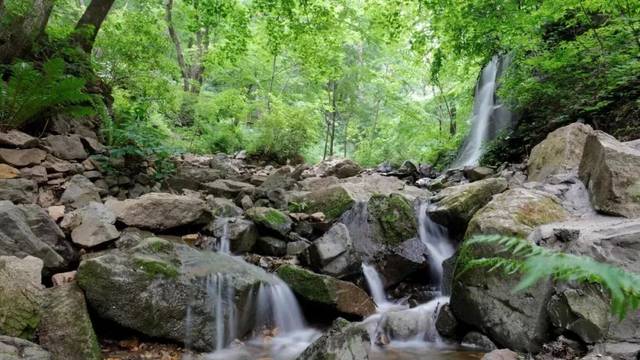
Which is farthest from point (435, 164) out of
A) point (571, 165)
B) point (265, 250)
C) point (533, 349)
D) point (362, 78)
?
point (533, 349)

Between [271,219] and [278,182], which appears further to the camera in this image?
[278,182]

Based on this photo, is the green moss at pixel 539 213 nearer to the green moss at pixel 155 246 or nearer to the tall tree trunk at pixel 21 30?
the green moss at pixel 155 246

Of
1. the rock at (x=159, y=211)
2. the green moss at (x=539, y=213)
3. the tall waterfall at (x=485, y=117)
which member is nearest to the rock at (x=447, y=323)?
the green moss at (x=539, y=213)

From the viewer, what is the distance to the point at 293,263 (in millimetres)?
5766

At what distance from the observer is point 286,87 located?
1884 centimetres

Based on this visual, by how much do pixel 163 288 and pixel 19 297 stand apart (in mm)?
1170

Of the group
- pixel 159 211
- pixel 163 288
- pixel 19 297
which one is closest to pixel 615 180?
pixel 163 288

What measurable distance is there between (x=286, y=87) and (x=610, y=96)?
14.0 metres

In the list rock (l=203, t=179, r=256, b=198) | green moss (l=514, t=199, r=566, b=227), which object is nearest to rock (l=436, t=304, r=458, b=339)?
green moss (l=514, t=199, r=566, b=227)

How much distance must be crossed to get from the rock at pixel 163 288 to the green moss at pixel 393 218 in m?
2.22

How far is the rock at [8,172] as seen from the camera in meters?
5.07

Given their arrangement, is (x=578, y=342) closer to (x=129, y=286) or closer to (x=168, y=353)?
(x=168, y=353)

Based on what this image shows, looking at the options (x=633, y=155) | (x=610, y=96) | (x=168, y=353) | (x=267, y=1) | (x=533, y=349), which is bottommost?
(x=168, y=353)

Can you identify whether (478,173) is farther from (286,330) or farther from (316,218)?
(286,330)
